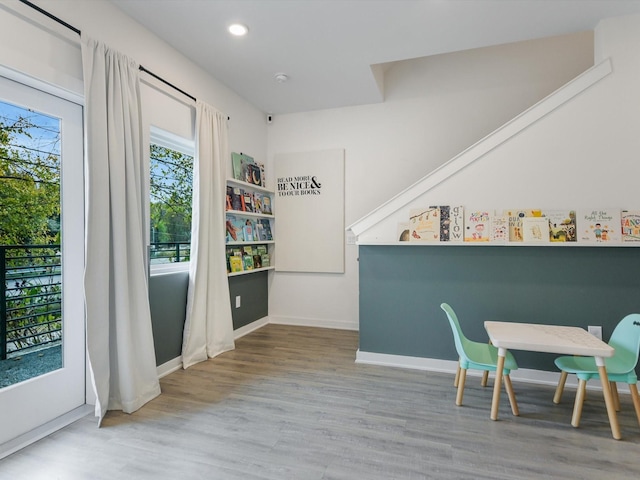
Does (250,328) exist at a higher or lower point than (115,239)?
lower

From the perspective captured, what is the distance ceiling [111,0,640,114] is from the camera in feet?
8.33

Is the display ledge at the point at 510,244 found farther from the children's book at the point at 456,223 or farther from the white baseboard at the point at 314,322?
the white baseboard at the point at 314,322

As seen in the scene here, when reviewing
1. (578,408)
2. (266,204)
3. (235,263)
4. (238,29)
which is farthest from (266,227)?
(578,408)

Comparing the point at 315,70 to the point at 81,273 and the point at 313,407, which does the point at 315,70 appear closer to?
→ the point at 81,273

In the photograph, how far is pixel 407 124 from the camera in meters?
4.25

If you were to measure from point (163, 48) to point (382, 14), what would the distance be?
1884 mm

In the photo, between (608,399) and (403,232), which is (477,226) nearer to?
(403,232)

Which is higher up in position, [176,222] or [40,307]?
[176,222]

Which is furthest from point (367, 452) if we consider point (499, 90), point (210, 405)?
point (499, 90)

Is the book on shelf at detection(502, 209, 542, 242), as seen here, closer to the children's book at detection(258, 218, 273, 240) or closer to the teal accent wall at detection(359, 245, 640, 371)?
the teal accent wall at detection(359, 245, 640, 371)

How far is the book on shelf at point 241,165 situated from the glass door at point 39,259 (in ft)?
5.75

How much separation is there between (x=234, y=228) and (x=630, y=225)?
3678 millimetres

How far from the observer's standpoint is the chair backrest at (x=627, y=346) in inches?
85.4

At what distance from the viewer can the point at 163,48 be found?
2998 mm
